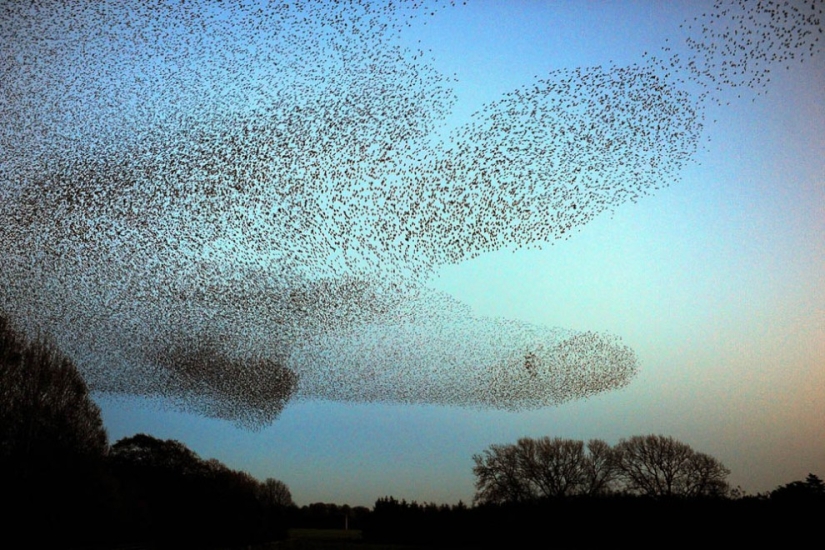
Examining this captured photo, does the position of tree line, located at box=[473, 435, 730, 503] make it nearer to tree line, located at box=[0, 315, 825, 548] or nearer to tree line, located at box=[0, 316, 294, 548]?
tree line, located at box=[0, 315, 825, 548]

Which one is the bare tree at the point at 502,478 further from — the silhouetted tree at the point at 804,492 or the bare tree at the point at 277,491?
the bare tree at the point at 277,491

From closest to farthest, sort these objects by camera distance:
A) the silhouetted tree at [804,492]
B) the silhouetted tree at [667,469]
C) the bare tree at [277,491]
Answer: the silhouetted tree at [804,492]
the silhouetted tree at [667,469]
the bare tree at [277,491]

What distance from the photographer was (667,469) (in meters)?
66.4

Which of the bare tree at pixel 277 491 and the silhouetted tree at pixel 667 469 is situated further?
the bare tree at pixel 277 491

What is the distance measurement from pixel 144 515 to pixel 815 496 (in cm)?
4941

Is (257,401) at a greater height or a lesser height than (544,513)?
greater

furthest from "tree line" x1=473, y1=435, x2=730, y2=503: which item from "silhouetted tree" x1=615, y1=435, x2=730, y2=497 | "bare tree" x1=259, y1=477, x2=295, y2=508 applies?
"bare tree" x1=259, y1=477, x2=295, y2=508

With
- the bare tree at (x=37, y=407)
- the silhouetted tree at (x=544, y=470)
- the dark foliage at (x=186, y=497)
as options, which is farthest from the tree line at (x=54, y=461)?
the silhouetted tree at (x=544, y=470)

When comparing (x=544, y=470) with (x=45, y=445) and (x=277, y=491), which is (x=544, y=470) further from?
(x=277, y=491)

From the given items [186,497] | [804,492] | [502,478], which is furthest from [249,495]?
[804,492]

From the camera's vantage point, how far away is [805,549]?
102ft

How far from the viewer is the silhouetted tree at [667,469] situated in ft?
210

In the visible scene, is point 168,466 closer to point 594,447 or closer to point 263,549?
point 263,549

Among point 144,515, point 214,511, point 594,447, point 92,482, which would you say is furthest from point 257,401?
point 594,447
